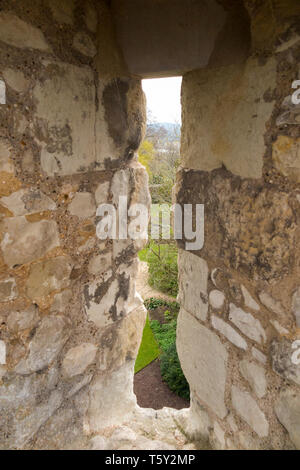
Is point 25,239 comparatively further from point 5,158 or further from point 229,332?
point 229,332

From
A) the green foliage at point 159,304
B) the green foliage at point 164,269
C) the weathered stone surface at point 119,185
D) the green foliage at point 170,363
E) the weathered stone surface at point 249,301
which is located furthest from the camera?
the green foliage at point 164,269

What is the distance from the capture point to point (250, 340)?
1117 millimetres

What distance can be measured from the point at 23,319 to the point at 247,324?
78 cm

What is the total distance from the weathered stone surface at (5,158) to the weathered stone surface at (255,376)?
105 centimetres

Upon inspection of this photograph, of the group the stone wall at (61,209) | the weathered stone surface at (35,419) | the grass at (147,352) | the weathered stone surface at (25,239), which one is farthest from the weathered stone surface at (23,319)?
the grass at (147,352)

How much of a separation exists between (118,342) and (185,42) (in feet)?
4.20

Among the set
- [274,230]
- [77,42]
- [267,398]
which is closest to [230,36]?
[77,42]

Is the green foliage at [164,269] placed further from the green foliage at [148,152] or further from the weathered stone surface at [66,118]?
the weathered stone surface at [66,118]

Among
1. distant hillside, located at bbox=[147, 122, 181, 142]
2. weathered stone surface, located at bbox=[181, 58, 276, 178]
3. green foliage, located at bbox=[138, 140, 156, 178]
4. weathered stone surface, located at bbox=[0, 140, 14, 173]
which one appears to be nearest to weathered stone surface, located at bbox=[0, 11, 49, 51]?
weathered stone surface, located at bbox=[0, 140, 14, 173]

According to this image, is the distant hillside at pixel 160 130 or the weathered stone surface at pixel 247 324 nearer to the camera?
the weathered stone surface at pixel 247 324

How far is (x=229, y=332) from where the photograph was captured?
1.21 metres

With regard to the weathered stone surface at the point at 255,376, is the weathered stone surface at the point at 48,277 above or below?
above

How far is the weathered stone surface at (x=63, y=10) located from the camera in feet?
3.27

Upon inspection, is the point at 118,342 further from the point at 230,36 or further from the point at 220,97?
the point at 230,36
